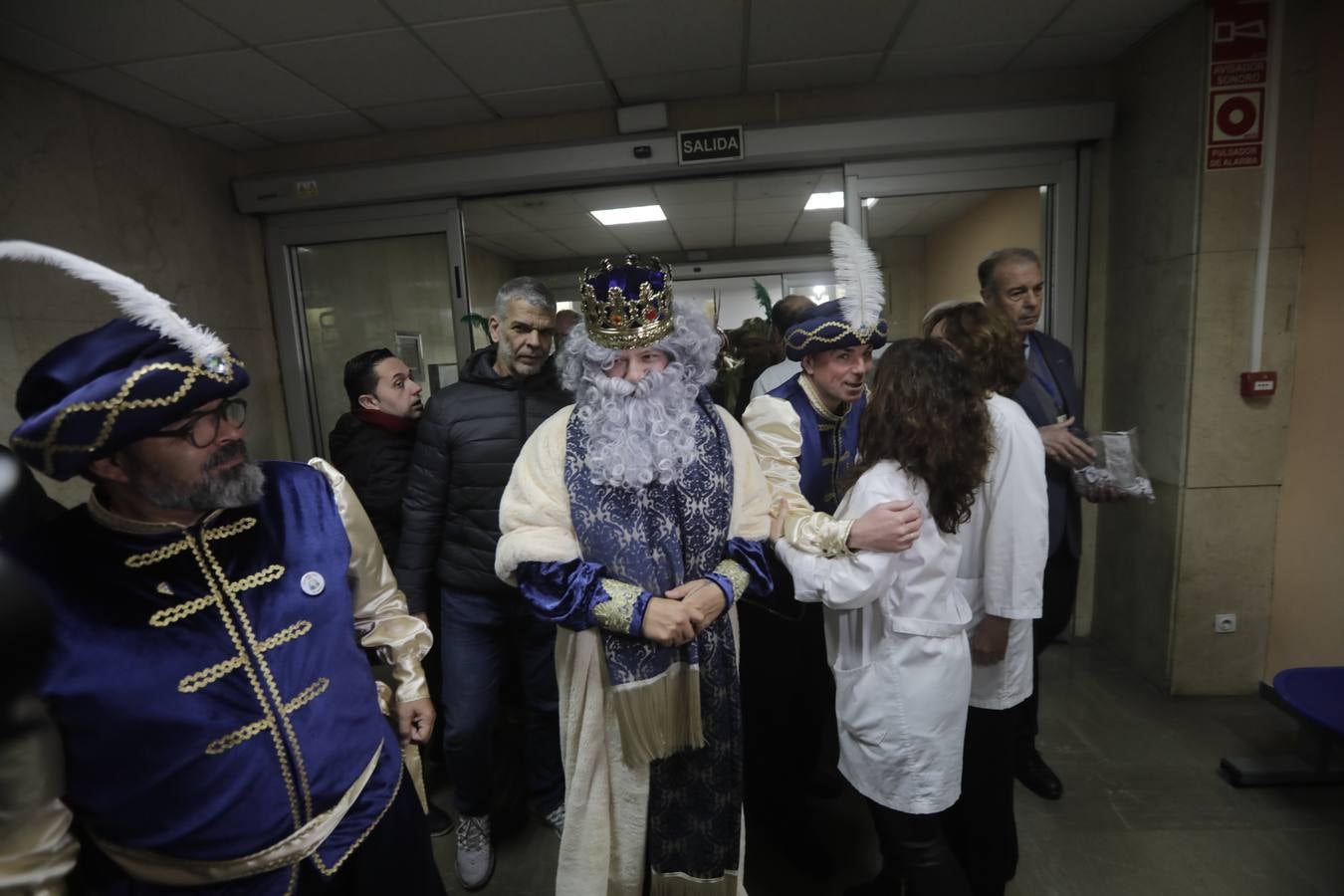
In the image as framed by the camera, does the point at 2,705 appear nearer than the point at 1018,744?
Yes

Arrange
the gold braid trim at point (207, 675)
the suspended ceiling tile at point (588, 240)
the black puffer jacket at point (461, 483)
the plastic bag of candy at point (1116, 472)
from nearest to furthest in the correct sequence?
the gold braid trim at point (207, 675) < the black puffer jacket at point (461, 483) < the plastic bag of candy at point (1116, 472) < the suspended ceiling tile at point (588, 240)

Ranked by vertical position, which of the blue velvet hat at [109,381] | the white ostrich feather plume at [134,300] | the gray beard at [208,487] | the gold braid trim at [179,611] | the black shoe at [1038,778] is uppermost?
the white ostrich feather plume at [134,300]

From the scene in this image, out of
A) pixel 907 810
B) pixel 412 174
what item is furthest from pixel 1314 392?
pixel 412 174

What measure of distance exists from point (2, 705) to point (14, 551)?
47 centimetres

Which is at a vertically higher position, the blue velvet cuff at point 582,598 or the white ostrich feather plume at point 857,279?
the white ostrich feather plume at point 857,279

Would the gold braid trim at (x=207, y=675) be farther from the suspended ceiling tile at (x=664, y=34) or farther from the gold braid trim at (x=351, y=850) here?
the suspended ceiling tile at (x=664, y=34)

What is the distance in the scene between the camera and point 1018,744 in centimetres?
226

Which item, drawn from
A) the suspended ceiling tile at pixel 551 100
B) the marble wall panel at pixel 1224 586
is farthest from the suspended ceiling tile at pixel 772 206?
the marble wall panel at pixel 1224 586

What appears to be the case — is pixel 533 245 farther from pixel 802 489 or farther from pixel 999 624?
pixel 999 624

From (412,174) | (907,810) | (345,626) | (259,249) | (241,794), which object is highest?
(412,174)

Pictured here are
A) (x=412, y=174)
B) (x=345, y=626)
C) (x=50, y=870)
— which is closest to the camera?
(x=50, y=870)

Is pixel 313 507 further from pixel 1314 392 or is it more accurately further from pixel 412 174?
pixel 1314 392

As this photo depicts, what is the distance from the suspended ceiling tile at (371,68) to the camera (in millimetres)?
2475

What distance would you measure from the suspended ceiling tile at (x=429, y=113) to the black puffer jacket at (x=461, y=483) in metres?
1.89
